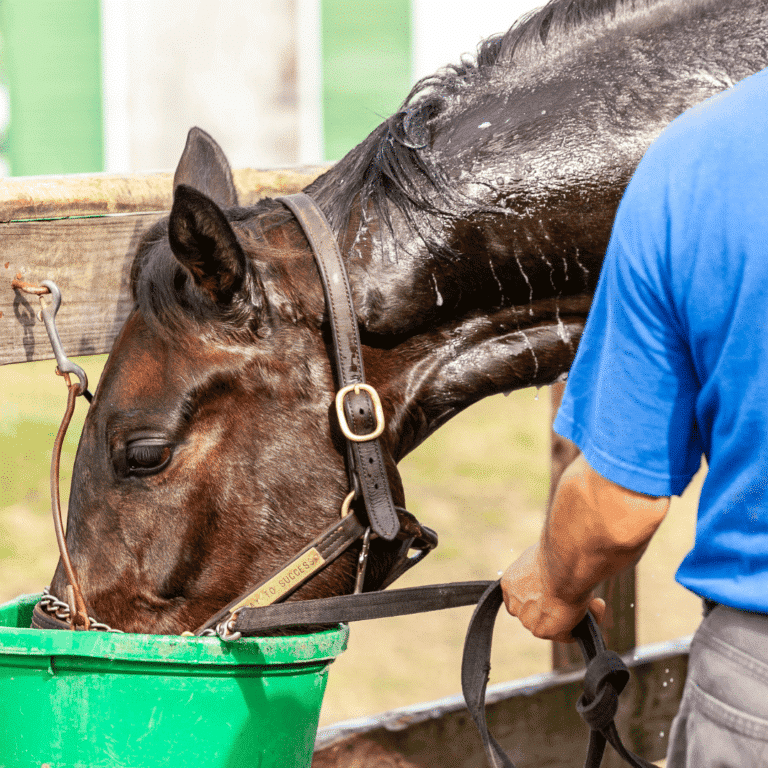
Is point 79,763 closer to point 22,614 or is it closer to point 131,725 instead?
point 131,725

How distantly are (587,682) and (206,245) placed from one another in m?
0.94

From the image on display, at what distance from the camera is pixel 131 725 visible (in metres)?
1.56

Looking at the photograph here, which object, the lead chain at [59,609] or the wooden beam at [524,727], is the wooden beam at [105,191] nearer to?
the lead chain at [59,609]

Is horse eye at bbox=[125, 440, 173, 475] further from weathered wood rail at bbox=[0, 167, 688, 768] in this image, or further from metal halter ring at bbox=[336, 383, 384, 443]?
weathered wood rail at bbox=[0, 167, 688, 768]

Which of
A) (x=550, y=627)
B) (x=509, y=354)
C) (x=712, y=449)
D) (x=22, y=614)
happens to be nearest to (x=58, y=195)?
(x=22, y=614)

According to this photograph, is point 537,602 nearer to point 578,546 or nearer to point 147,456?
point 578,546

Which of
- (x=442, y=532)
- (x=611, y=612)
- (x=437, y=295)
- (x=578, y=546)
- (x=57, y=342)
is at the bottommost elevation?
(x=442, y=532)

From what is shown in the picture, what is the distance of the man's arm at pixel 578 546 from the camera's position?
119 cm

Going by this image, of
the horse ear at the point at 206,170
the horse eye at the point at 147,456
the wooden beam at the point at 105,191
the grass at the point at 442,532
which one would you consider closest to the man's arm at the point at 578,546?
the horse eye at the point at 147,456

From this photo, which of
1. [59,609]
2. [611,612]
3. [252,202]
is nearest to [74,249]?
[252,202]

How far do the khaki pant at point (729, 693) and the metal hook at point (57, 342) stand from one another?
3.72 feet

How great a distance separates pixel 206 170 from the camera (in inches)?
88.5

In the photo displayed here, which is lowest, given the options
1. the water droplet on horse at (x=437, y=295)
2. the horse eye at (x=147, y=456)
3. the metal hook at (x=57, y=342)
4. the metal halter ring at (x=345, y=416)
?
the horse eye at (x=147, y=456)

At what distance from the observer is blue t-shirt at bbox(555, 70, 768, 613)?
1.04 m
